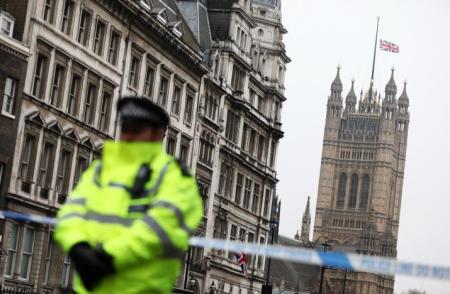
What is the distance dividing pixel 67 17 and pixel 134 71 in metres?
7.44

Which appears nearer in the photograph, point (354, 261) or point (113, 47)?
point (354, 261)

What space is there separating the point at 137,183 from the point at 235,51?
201ft

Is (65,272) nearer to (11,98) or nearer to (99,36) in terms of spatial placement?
(11,98)

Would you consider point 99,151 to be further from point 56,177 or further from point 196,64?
point 196,64

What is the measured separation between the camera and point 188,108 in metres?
61.9

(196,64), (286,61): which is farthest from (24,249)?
(286,61)

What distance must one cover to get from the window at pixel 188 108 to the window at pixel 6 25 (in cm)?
1897

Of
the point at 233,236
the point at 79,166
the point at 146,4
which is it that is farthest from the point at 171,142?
the point at 233,236

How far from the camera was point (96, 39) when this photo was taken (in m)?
50.3

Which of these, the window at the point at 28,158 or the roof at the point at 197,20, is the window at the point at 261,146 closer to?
the roof at the point at 197,20

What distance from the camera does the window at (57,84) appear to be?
4650 centimetres

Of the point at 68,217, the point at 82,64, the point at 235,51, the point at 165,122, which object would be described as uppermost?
the point at 235,51

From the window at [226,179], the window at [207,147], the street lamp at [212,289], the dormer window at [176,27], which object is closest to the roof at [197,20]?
the window at [207,147]

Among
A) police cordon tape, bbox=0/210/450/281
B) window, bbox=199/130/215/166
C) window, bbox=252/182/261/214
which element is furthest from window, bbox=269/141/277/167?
police cordon tape, bbox=0/210/450/281
